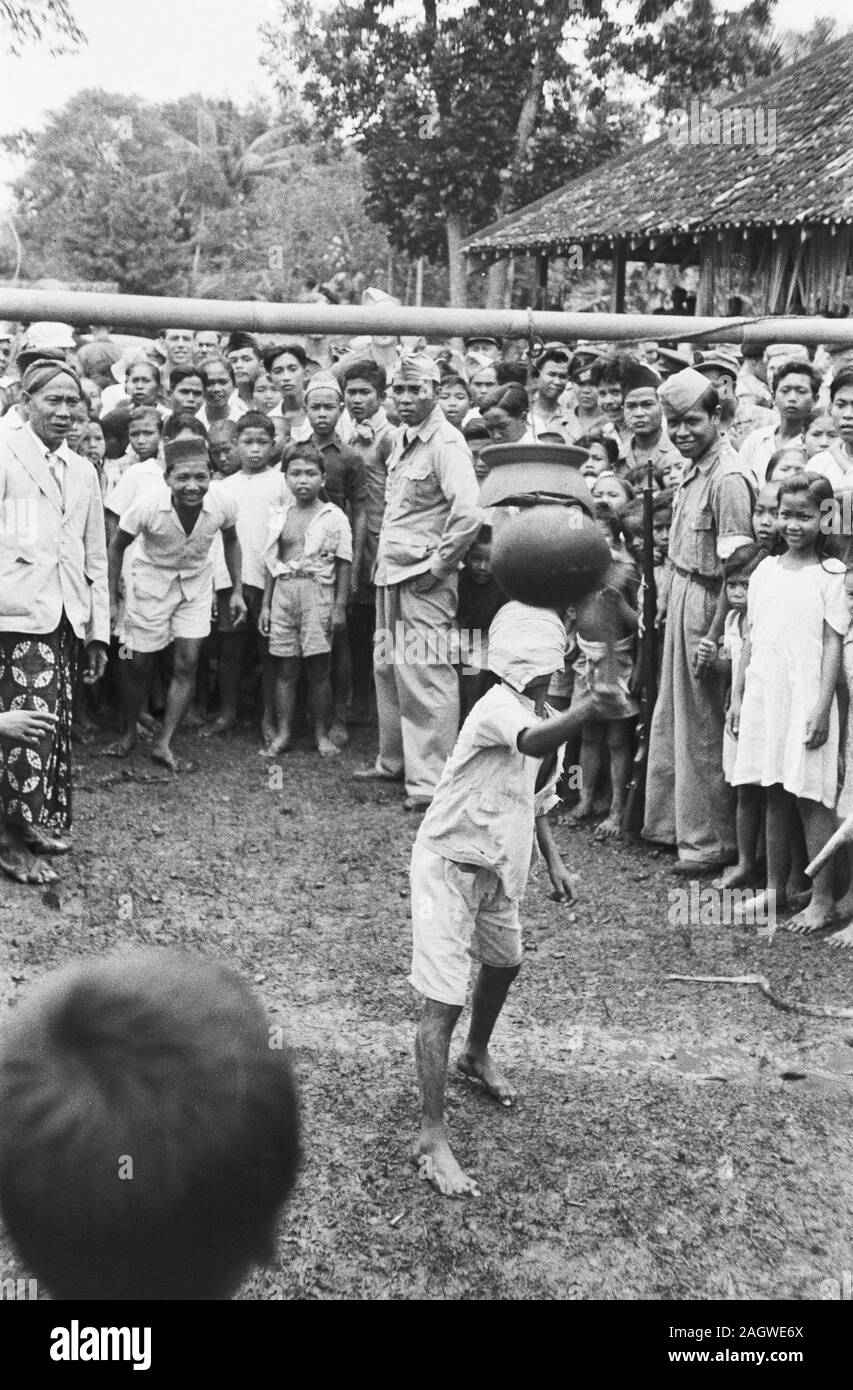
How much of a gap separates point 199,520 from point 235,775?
1346 mm

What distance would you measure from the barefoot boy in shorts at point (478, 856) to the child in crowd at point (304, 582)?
13.4ft

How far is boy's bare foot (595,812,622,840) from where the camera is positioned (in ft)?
22.1

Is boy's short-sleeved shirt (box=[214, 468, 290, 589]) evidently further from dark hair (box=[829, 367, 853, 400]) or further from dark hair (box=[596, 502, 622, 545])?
dark hair (box=[829, 367, 853, 400])

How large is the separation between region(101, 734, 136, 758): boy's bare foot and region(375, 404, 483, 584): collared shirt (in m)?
1.60

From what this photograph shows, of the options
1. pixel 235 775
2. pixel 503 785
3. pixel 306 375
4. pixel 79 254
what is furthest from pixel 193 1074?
pixel 79 254

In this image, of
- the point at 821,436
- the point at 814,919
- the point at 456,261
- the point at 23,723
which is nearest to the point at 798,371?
the point at 821,436

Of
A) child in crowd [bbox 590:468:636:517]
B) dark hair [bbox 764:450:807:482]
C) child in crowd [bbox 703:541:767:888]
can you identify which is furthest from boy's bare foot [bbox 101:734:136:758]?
dark hair [bbox 764:450:807:482]

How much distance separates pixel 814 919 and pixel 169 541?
152 inches

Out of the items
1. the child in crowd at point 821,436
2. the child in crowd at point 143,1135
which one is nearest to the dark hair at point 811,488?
the child in crowd at point 821,436

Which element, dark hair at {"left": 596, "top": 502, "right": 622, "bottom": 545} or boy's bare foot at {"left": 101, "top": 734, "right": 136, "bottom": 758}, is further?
boy's bare foot at {"left": 101, "top": 734, "right": 136, "bottom": 758}

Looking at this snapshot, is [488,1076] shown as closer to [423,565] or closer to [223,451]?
[423,565]

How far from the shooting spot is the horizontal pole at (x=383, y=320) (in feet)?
9.63

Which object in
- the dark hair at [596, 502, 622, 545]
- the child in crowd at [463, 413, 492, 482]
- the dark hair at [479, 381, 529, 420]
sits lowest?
A: the dark hair at [596, 502, 622, 545]

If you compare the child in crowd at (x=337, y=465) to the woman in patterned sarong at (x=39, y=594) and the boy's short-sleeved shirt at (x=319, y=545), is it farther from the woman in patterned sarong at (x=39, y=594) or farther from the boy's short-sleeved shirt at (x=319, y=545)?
the woman in patterned sarong at (x=39, y=594)
